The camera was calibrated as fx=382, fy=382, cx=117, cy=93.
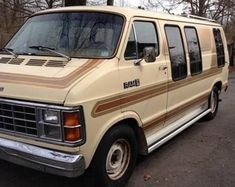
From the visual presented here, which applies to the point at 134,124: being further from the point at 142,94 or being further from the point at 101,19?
the point at 101,19

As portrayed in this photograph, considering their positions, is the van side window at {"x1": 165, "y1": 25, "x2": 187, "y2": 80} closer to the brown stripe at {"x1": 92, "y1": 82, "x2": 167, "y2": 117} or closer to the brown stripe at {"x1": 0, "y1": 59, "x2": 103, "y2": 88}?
the brown stripe at {"x1": 92, "y1": 82, "x2": 167, "y2": 117}

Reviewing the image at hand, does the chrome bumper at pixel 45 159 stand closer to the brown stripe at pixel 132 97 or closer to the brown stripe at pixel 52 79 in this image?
the brown stripe at pixel 132 97

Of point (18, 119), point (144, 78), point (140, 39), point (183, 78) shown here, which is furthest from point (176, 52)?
point (18, 119)

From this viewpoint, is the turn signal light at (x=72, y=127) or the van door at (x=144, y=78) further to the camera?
the van door at (x=144, y=78)

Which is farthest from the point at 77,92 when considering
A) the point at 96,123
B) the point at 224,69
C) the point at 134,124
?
the point at 224,69

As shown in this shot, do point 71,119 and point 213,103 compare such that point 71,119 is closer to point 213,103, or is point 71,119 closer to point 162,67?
point 162,67

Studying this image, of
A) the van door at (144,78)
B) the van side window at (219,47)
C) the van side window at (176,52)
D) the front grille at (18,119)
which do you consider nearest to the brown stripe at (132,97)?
the van door at (144,78)

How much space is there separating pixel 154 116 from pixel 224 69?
13.3 feet

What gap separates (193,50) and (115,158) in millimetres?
3029

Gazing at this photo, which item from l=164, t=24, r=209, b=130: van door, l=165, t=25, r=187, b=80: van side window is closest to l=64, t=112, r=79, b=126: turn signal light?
l=164, t=24, r=209, b=130: van door

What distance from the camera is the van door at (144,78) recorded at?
466cm

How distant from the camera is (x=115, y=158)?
15.5 ft

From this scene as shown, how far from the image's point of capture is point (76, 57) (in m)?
4.55

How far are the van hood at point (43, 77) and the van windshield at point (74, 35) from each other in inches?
10.5
